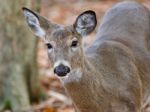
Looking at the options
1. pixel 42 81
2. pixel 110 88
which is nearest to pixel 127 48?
pixel 110 88

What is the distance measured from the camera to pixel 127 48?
8742 mm

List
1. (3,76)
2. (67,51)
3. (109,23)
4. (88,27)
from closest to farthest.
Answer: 1. (67,51)
2. (88,27)
3. (109,23)
4. (3,76)

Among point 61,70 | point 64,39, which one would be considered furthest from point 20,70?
point 61,70

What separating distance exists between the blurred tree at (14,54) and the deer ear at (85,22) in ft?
8.84

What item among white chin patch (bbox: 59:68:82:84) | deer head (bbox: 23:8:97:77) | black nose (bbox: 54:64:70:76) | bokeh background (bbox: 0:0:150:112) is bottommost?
bokeh background (bbox: 0:0:150:112)

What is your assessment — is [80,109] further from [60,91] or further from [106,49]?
[60,91]

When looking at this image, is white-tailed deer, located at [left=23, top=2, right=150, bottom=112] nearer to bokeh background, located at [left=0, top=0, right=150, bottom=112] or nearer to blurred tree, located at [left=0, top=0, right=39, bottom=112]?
bokeh background, located at [left=0, top=0, right=150, bottom=112]

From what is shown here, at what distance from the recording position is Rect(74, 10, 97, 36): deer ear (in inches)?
308

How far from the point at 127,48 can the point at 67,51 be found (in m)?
1.48

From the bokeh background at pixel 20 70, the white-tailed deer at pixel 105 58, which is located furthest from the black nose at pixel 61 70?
the bokeh background at pixel 20 70

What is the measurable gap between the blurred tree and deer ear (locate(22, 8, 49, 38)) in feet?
7.74

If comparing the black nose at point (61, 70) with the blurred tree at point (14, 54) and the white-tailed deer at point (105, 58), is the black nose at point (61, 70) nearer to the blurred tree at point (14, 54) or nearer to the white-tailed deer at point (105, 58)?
the white-tailed deer at point (105, 58)

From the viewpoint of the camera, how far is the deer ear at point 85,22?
7.83m

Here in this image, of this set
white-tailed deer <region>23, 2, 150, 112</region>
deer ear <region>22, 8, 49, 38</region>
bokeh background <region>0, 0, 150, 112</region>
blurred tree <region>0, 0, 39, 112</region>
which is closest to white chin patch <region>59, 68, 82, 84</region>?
white-tailed deer <region>23, 2, 150, 112</region>
